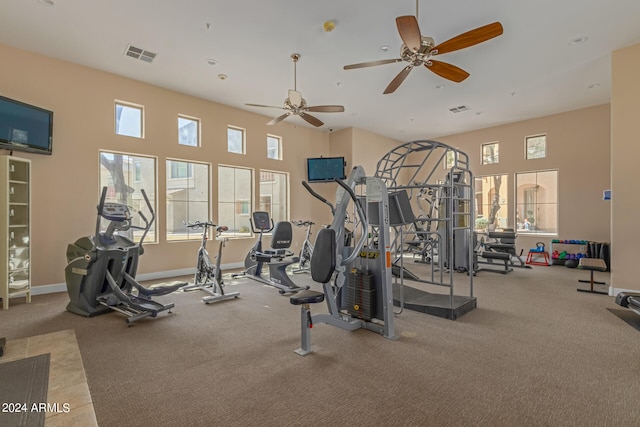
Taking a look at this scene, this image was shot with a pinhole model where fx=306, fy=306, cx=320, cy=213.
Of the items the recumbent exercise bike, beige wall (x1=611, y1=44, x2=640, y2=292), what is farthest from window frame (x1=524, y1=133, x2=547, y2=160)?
the recumbent exercise bike

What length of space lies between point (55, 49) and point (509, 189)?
36.5 feet

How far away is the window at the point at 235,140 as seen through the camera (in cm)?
772

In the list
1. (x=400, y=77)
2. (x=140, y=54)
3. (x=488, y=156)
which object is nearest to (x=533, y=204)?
(x=488, y=156)

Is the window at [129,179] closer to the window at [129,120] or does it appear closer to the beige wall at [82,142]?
the beige wall at [82,142]

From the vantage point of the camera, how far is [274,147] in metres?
8.72

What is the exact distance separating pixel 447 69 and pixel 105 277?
17.6 feet

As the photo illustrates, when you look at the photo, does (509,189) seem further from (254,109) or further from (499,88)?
(254,109)

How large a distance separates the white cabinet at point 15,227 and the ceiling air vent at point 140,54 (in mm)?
2347

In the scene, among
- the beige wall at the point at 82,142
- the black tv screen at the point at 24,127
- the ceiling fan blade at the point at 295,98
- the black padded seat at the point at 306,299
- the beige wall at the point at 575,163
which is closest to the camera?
the black padded seat at the point at 306,299

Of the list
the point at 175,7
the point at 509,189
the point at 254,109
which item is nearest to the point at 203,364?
the point at 175,7

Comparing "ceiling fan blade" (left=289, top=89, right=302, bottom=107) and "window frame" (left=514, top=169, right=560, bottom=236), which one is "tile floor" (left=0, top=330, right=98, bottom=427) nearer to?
"ceiling fan blade" (left=289, top=89, right=302, bottom=107)

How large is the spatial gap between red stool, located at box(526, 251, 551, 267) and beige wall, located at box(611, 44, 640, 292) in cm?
312

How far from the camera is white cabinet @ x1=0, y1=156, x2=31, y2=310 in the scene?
175 inches

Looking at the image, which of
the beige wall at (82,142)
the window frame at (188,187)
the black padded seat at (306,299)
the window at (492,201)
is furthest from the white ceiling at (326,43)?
the black padded seat at (306,299)
